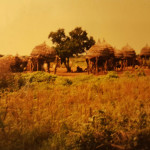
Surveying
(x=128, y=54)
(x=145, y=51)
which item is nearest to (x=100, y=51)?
(x=128, y=54)

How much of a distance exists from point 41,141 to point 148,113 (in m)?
2.27

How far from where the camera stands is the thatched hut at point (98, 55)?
21.8m

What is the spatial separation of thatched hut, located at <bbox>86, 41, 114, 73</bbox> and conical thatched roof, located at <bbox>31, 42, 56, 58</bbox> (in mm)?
3351

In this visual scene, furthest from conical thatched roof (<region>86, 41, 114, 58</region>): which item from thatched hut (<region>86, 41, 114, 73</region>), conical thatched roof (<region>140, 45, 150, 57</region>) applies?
conical thatched roof (<region>140, 45, 150, 57</region>)

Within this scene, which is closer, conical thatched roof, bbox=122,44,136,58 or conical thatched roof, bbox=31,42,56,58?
conical thatched roof, bbox=31,42,56,58

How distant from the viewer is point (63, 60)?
32.0m

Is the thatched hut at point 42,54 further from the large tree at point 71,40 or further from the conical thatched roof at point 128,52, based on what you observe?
the conical thatched roof at point 128,52

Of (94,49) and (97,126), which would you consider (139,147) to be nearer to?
(97,126)

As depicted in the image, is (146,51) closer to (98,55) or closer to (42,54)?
(98,55)

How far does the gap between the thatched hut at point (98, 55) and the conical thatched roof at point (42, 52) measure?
132 inches

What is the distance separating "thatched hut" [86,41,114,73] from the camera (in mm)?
21820

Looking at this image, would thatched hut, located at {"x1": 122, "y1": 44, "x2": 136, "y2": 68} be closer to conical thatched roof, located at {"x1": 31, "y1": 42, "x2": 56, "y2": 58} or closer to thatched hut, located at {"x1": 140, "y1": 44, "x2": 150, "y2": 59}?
thatched hut, located at {"x1": 140, "y1": 44, "x2": 150, "y2": 59}

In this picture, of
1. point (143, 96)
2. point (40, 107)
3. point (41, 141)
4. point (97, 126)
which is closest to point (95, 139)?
point (97, 126)

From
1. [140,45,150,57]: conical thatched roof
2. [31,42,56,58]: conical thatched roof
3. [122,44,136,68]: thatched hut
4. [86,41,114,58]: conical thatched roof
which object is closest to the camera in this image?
[86,41,114,58]: conical thatched roof
